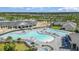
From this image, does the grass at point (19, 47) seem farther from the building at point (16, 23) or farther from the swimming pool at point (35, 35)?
the building at point (16, 23)

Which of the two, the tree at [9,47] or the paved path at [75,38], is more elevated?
the paved path at [75,38]

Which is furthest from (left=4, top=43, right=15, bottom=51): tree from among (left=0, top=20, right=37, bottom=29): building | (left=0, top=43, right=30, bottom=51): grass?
(left=0, top=20, right=37, bottom=29): building

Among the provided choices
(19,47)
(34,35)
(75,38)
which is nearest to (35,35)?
Result: (34,35)

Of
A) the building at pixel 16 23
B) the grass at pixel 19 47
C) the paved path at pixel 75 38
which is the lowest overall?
the grass at pixel 19 47

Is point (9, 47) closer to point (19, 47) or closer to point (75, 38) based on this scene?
point (19, 47)

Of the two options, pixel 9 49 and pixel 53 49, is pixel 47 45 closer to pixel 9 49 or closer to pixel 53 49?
pixel 53 49

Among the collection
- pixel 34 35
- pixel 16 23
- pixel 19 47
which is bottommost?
pixel 19 47

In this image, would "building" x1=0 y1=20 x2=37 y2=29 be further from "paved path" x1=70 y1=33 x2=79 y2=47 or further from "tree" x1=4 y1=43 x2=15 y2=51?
"paved path" x1=70 y1=33 x2=79 y2=47

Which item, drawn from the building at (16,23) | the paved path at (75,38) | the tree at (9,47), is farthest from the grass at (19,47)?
the paved path at (75,38)
